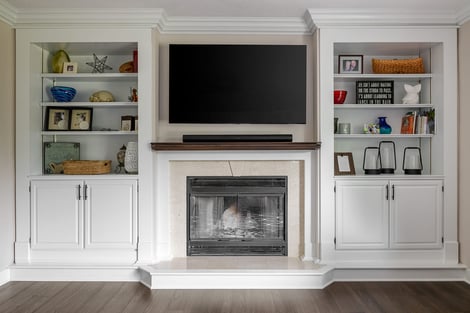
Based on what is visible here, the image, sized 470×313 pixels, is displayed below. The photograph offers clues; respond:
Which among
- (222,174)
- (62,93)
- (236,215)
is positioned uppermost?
(62,93)

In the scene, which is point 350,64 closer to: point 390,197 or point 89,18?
point 390,197

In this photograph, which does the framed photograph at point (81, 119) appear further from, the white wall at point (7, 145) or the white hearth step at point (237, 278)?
the white hearth step at point (237, 278)

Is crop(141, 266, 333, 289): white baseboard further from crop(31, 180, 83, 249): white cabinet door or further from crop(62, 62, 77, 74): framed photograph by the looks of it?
crop(62, 62, 77, 74): framed photograph

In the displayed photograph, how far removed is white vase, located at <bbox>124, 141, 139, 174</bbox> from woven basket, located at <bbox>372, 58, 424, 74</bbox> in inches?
97.0

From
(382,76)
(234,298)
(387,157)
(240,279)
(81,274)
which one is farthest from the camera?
(387,157)

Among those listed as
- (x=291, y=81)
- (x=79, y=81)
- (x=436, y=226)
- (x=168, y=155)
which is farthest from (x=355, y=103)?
(x=79, y=81)

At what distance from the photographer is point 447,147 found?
3.90 meters

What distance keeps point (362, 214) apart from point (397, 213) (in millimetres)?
322

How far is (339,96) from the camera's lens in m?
4.07

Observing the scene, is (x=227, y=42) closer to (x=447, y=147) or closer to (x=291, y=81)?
(x=291, y=81)

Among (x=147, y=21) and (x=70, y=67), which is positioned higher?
(x=147, y=21)

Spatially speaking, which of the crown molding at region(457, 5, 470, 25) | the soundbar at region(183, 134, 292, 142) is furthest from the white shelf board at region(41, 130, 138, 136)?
the crown molding at region(457, 5, 470, 25)

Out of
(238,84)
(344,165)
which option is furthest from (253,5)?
(344,165)

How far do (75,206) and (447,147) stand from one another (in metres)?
3.51
